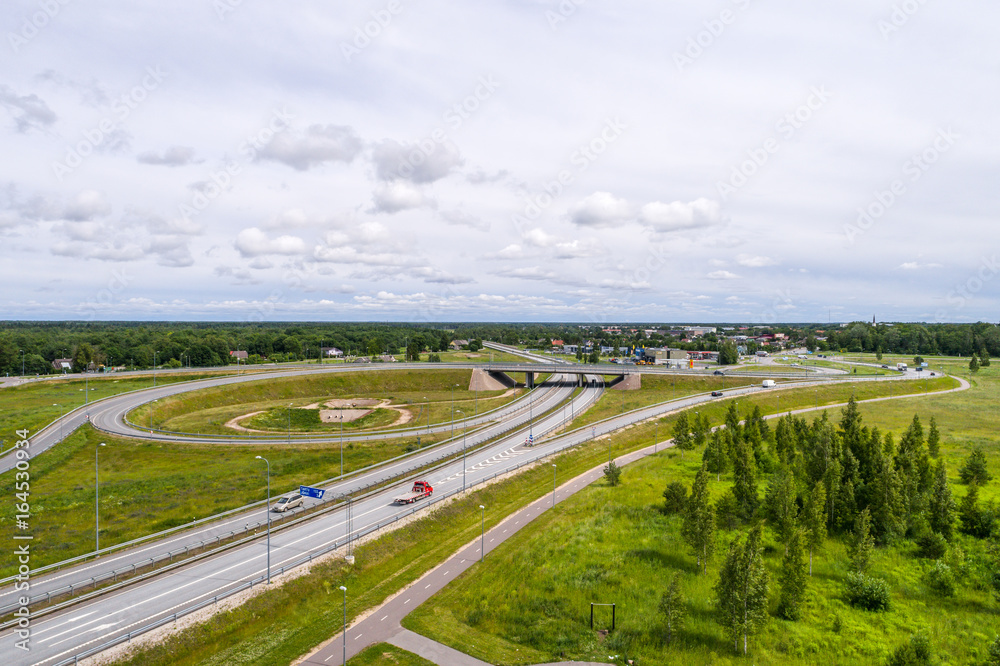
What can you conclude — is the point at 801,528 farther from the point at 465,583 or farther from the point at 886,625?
the point at 465,583

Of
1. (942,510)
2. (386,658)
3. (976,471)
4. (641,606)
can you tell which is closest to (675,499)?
(641,606)

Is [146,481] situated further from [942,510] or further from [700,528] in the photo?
[942,510]

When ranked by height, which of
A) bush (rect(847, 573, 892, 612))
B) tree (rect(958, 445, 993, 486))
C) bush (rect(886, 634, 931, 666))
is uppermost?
tree (rect(958, 445, 993, 486))

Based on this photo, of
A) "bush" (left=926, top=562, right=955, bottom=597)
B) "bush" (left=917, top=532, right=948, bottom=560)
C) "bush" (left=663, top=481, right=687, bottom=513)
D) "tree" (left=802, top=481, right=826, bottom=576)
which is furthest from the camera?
"bush" (left=663, top=481, right=687, bottom=513)

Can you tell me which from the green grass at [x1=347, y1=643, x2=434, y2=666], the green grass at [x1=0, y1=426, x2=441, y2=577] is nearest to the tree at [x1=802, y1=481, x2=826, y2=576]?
the green grass at [x1=347, y1=643, x2=434, y2=666]

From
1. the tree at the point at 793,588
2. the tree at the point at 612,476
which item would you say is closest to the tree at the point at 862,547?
the tree at the point at 793,588

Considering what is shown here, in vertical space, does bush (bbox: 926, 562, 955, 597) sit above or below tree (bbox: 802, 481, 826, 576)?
below

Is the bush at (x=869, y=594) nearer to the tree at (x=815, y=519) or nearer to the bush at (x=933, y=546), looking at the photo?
the tree at (x=815, y=519)

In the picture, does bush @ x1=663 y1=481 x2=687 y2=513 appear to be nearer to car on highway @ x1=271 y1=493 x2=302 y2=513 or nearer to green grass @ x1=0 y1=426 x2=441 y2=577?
car on highway @ x1=271 y1=493 x2=302 y2=513
